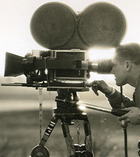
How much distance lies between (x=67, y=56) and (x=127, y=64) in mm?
447

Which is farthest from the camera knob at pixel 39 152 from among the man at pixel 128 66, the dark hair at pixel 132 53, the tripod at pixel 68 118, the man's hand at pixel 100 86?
the dark hair at pixel 132 53

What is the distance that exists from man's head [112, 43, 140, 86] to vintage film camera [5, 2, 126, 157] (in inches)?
4.2

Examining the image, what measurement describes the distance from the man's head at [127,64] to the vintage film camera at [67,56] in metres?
0.11

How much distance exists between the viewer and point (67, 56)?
2.59 m

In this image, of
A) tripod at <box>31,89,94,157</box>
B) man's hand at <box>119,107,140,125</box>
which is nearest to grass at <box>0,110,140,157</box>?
tripod at <box>31,89,94,157</box>

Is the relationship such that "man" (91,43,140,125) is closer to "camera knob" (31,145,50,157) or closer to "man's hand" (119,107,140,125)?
"man's hand" (119,107,140,125)

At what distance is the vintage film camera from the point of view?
8.34ft

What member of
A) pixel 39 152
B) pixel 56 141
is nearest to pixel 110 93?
pixel 39 152

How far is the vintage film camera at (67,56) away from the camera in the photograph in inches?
100

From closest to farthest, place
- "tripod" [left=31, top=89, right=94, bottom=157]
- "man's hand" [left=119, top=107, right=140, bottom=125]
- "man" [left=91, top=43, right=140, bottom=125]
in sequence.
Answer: "man's hand" [left=119, top=107, right=140, bottom=125] < "man" [left=91, top=43, right=140, bottom=125] < "tripod" [left=31, top=89, right=94, bottom=157]

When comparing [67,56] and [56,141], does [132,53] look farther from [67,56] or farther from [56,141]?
[56,141]

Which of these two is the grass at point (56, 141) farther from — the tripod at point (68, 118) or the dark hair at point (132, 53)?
the dark hair at point (132, 53)

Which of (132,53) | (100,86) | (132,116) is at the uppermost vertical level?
(132,53)

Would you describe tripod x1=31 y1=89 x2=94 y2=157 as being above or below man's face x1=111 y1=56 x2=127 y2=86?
below
